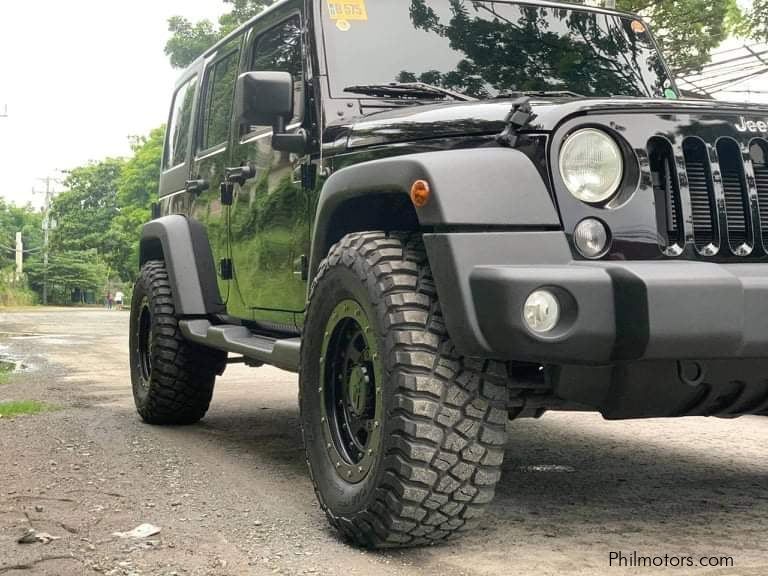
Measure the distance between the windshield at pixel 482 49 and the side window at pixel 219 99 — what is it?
1.35 meters

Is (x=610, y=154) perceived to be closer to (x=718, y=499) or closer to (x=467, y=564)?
(x=467, y=564)

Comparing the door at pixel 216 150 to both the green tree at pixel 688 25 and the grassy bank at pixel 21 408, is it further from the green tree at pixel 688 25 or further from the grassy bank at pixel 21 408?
the green tree at pixel 688 25

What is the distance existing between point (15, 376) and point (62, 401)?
2454 millimetres

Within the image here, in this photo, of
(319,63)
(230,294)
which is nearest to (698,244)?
(319,63)

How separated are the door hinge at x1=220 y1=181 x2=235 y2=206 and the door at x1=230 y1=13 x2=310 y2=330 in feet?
0.24

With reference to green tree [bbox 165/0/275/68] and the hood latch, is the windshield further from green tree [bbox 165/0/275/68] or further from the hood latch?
green tree [bbox 165/0/275/68]

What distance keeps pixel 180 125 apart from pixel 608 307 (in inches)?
185

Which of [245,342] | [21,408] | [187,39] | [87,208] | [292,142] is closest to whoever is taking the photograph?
[292,142]

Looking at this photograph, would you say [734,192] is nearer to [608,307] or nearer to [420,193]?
[608,307]

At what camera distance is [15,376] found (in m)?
10.5

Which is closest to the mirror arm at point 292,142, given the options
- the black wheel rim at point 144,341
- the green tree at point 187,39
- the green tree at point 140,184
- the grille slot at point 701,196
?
the grille slot at point 701,196

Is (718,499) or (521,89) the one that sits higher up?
(521,89)

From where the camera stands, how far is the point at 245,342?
5410mm

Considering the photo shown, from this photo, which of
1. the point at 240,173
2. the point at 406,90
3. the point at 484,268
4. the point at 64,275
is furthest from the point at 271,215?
the point at 64,275
